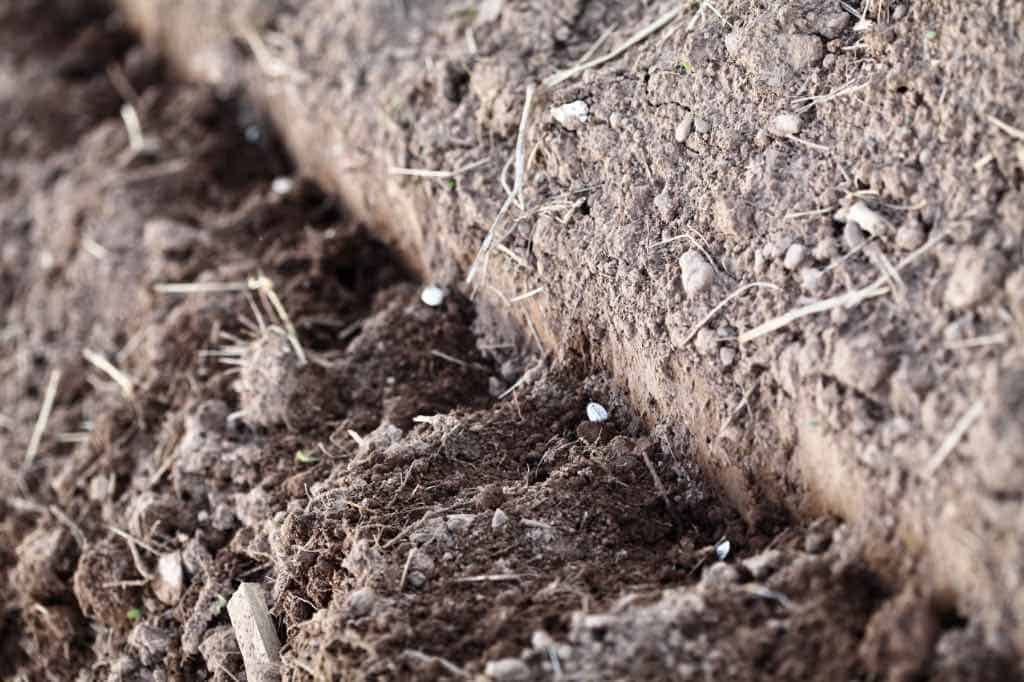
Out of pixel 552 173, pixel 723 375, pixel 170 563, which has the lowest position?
pixel 170 563

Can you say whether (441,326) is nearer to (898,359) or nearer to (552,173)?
(552,173)

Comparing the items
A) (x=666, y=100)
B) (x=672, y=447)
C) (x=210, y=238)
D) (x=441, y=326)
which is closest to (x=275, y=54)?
(x=210, y=238)

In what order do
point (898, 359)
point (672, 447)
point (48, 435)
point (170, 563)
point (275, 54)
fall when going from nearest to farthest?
point (898, 359) < point (672, 447) < point (170, 563) < point (48, 435) < point (275, 54)

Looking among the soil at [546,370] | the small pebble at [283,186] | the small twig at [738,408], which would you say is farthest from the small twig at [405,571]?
the small pebble at [283,186]

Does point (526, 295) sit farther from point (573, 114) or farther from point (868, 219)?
point (868, 219)

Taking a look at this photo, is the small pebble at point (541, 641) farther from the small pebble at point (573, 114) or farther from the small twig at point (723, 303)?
the small pebble at point (573, 114)

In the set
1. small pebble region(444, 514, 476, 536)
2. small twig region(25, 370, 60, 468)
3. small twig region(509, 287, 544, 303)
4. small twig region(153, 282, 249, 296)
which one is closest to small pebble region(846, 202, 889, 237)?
small twig region(509, 287, 544, 303)

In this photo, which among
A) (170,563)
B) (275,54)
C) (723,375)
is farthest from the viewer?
(275,54)
